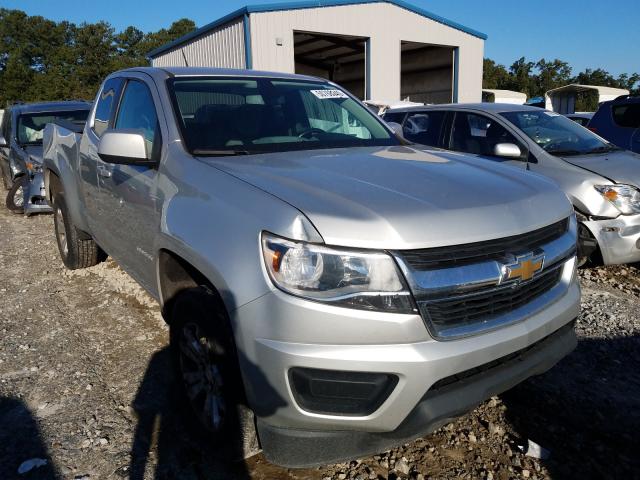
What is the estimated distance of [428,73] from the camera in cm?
2631

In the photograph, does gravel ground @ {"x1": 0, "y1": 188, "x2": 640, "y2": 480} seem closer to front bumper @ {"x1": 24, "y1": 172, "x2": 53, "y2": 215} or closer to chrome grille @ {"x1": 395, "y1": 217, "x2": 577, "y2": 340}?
chrome grille @ {"x1": 395, "y1": 217, "x2": 577, "y2": 340}

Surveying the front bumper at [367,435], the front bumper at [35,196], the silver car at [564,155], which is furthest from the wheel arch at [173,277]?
the front bumper at [35,196]

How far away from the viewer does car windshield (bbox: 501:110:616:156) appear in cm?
543

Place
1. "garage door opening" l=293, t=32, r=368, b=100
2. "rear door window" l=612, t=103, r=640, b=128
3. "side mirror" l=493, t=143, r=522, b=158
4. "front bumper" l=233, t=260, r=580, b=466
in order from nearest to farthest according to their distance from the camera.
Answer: "front bumper" l=233, t=260, r=580, b=466 → "side mirror" l=493, t=143, r=522, b=158 → "rear door window" l=612, t=103, r=640, b=128 → "garage door opening" l=293, t=32, r=368, b=100

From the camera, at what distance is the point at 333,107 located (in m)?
3.63

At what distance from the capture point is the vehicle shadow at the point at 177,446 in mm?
2373

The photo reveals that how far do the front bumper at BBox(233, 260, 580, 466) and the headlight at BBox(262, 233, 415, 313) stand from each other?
0.04m

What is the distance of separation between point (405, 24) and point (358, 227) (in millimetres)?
19291

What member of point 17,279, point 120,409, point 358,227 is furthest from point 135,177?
point 17,279

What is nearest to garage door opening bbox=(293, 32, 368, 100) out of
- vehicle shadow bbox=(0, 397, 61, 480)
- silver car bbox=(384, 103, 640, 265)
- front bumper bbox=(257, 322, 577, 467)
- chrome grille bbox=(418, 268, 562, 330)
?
silver car bbox=(384, 103, 640, 265)

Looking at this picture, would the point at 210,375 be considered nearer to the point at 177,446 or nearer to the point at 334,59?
the point at 177,446

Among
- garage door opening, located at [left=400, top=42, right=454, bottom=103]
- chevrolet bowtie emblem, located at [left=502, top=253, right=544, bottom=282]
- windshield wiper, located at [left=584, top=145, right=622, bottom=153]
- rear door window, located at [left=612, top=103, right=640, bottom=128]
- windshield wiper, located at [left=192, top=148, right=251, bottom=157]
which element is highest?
garage door opening, located at [left=400, top=42, right=454, bottom=103]

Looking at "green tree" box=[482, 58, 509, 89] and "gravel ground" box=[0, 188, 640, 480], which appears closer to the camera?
"gravel ground" box=[0, 188, 640, 480]

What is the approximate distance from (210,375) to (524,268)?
1391mm
